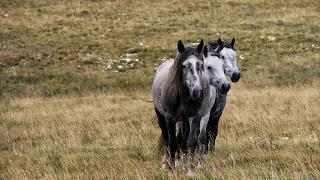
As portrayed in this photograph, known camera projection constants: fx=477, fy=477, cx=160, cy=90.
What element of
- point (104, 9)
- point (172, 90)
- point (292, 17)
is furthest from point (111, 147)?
point (104, 9)

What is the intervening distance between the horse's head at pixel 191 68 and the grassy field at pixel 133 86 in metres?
1.10

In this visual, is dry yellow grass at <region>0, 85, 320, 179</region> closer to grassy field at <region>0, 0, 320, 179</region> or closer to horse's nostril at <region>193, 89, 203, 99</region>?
grassy field at <region>0, 0, 320, 179</region>

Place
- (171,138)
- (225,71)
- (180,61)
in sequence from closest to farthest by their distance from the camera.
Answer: (180,61)
(171,138)
(225,71)

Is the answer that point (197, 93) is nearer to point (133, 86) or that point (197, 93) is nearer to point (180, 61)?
point (180, 61)

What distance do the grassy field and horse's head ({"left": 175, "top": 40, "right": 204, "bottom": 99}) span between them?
110 centimetres

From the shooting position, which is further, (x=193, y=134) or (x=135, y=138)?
(x=135, y=138)

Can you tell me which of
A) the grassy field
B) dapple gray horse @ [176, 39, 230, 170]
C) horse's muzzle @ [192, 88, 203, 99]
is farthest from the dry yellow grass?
horse's muzzle @ [192, 88, 203, 99]

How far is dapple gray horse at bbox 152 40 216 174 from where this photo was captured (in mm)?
6410

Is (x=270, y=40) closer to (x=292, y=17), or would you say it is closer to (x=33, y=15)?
(x=292, y=17)

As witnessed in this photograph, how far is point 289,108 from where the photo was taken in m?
13.5

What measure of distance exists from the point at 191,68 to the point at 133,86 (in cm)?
1418

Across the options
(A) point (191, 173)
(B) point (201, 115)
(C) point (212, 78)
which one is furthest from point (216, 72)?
(A) point (191, 173)

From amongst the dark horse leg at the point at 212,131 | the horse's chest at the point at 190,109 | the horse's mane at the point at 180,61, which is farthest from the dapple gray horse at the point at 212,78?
the dark horse leg at the point at 212,131

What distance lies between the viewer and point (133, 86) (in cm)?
2048
